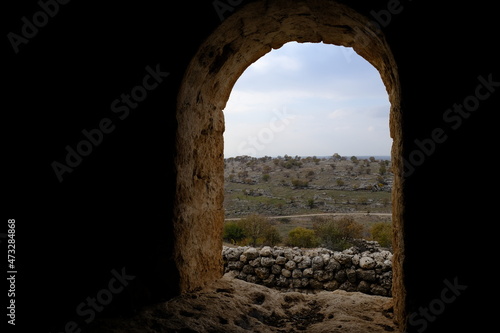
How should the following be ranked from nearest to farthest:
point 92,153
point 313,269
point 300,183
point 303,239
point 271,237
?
point 92,153 < point 313,269 < point 303,239 < point 271,237 < point 300,183

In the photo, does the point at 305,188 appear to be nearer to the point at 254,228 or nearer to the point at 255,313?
the point at 254,228

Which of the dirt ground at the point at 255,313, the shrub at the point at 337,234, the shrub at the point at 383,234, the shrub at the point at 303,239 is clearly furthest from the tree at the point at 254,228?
the dirt ground at the point at 255,313

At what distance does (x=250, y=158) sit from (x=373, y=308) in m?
29.8

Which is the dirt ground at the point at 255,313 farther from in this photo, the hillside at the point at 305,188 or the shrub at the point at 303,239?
the hillside at the point at 305,188

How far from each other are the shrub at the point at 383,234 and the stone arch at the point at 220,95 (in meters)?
8.23

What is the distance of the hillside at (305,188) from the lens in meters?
17.1

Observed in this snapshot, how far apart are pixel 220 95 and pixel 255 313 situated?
6.17ft

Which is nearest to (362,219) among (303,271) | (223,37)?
(303,271)

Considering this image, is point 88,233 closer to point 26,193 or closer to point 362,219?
point 26,193

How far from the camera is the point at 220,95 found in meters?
3.09

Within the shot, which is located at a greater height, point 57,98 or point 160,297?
point 57,98

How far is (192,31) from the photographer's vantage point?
2299 millimetres

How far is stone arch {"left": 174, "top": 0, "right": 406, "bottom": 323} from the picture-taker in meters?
2.28

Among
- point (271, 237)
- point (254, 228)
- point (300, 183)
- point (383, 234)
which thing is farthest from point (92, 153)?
point (300, 183)
